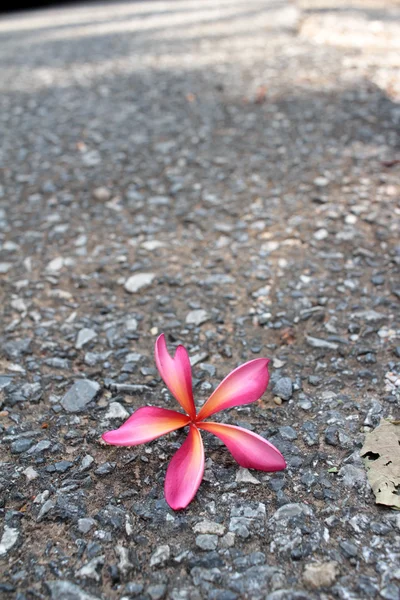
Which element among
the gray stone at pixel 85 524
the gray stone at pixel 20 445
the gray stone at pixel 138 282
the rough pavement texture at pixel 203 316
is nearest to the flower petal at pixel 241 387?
the rough pavement texture at pixel 203 316

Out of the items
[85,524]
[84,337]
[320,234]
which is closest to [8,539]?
[85,524]

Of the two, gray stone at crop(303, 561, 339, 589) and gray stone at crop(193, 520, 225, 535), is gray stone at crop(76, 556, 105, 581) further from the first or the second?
gray stone at crop(303, 561, 339, 589)

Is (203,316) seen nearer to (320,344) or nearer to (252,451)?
(320,344)

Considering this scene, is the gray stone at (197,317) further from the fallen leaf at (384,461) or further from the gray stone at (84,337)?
the fallen leaf at (384,461)

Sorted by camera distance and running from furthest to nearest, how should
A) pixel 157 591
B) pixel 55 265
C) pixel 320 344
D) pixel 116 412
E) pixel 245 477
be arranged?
1. pixel 55 265
2. pixel 320 344
3. pixel 116 412
4. pixel 245 477
5. pixel 157 591

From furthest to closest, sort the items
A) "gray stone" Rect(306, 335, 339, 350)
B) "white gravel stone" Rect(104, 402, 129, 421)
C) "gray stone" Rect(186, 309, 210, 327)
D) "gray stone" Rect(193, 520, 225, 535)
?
1. "gray stone" Rect(186, 309, 210, 327)
2. "gray stone" Rect(306, 335, 339, 350)
3. "white gravel stone" Rect(104, 402, 129, 421)
4. "gray stone" Rect(193, 520, 225, 535)

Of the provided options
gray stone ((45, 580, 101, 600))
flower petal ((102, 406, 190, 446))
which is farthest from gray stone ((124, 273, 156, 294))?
gray stone ((45, 580, 101, 600))

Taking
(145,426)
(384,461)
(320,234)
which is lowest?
(320,234)
